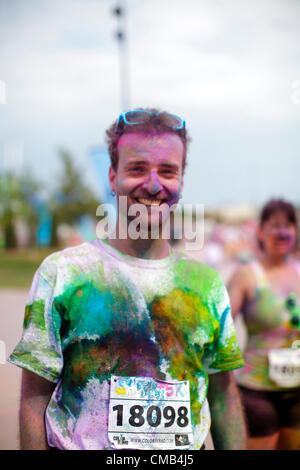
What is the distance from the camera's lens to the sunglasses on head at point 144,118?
1.93 metres

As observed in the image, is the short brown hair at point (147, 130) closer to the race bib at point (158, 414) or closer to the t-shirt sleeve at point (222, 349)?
the t-shirt sleeve at point (222, 349)

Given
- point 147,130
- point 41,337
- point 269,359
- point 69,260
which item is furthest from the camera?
point 269,359

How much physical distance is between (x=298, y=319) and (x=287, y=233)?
552 mm

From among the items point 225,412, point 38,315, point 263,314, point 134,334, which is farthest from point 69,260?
point 263,314

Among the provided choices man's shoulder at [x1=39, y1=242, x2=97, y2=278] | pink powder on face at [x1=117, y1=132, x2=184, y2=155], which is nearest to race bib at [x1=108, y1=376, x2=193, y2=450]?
man's shoulder at [x1=39, y1=242, x2=97, y2=278]

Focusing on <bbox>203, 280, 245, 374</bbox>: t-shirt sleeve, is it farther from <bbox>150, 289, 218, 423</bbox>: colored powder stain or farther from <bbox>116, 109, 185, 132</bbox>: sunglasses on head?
<bbox>116, 109, 185, 132</bbox>: sunglasses on head

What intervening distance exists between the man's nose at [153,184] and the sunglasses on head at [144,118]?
7.6 inches

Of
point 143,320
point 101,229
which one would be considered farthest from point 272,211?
point 143,320

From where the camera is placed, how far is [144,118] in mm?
1936

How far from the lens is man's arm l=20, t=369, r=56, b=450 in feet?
5.66

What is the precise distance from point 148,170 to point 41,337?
662 millimetres

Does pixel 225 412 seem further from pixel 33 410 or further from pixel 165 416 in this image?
pixel 33 410
